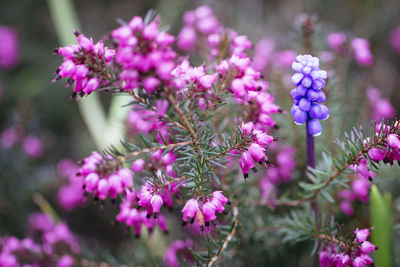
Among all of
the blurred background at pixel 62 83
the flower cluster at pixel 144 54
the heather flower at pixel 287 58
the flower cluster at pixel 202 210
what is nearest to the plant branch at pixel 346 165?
the flower cluster at pixel 202 210

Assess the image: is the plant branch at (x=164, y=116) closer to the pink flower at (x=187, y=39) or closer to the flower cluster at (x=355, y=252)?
the flower cluster at (x=355, y=252)

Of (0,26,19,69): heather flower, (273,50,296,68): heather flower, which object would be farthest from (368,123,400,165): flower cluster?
(0,26,19,69): heather flower

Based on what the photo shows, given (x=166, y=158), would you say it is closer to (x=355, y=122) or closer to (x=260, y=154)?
(x=260, y=154)

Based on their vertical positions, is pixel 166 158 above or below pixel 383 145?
above

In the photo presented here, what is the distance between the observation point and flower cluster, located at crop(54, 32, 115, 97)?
1019 millimetres

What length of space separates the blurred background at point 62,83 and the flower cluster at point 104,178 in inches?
50.6

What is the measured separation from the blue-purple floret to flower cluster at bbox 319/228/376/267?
0.38 metres

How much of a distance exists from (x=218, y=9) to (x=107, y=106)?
1788 millimetres

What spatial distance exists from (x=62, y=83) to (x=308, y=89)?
3.36 metres

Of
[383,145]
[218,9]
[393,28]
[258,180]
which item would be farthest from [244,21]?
[383,145]

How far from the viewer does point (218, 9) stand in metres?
2.87

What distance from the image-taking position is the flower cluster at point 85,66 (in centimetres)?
102

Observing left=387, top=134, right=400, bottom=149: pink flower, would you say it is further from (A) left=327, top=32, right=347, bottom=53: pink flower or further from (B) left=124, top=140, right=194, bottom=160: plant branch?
(A) left=327, top=32, right=347, bottom=53: pink flower

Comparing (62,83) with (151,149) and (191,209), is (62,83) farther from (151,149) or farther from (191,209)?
(191,209)
